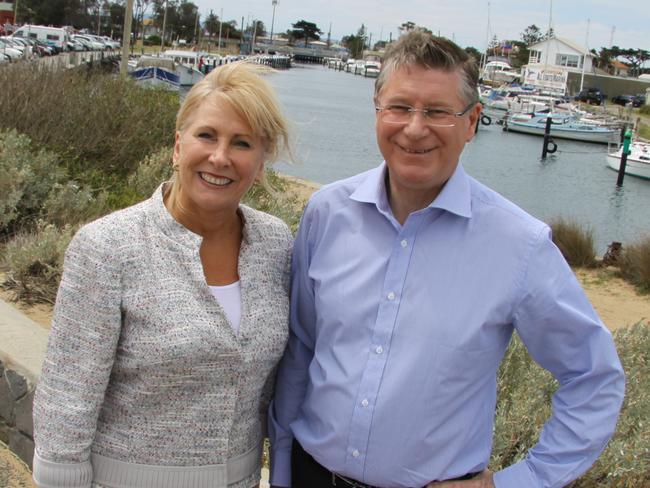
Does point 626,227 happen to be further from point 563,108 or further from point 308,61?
point 308,61

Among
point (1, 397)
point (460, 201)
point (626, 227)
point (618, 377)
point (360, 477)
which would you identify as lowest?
point (626, 227)

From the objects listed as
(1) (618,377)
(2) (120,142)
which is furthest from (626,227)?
(1) (618,377)

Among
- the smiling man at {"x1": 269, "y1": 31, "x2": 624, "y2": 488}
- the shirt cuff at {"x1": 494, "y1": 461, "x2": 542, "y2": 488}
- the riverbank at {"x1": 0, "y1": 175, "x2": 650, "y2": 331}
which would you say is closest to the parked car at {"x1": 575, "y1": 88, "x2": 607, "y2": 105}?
the riverbank at {"x1": 0, "y1": 175, "x2": 650, "y2": 331}

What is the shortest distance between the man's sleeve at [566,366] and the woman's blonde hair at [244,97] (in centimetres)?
77

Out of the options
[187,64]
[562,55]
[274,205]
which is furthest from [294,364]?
[562,55]

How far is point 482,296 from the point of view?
2043 mm

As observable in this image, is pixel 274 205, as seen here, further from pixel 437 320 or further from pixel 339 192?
pixel 437 320

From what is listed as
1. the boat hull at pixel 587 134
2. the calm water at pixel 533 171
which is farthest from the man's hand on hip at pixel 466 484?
the boat hull at pixel 587 134

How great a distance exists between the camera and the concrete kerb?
12.2 feet

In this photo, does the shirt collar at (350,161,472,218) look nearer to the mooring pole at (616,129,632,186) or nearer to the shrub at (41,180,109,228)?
the shrub at (41,180,109,228)

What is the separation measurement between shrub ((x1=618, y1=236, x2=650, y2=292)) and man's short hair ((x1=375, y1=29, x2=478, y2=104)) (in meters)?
10.7

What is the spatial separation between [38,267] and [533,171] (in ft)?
107

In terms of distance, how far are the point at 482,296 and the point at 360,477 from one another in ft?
1.92

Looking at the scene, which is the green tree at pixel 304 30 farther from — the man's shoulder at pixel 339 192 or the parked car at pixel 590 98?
the man's shoulder at pixel 339 192
